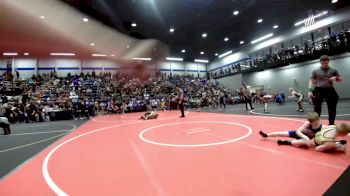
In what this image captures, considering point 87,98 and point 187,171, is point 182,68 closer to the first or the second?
point 87,98

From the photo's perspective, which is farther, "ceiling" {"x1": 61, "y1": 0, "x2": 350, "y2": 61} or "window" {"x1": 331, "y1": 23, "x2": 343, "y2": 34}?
"window" {"x1": 331, "y1": 23, "x2": 343, "y2": 34}

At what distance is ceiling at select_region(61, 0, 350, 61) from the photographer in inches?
461

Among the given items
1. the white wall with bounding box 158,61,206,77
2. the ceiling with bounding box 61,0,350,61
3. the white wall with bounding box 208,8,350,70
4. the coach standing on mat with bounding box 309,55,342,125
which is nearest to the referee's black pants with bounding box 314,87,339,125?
the coach standing on mat with bounding box 309,55,342,125

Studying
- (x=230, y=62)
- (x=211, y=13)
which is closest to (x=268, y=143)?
(x=211, y=13)

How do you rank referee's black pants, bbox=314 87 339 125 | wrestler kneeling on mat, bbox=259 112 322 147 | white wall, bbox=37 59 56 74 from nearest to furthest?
wrestler kneeling on mat, bbox=259 112 322 147, referee's black pants, bbox=314 87 339 125, white wall, bbox=37 59 56 74

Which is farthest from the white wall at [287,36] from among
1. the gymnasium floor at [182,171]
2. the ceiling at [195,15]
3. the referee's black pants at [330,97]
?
the gymnasium floor at [182,171]

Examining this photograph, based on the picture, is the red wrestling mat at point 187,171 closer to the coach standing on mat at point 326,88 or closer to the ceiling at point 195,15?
the coach standing on mat at point 326,88

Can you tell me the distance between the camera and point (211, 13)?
1383 cm

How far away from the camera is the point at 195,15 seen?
45.9ft

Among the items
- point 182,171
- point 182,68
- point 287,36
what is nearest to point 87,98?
point 182,171

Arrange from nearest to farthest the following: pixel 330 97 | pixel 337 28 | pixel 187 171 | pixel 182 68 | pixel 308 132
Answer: pixel 187 171 < pixel 308 132 < pixel 330 97 < pixel 337 28 < pixel 182 68

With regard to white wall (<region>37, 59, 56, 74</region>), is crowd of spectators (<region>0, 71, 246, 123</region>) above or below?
below

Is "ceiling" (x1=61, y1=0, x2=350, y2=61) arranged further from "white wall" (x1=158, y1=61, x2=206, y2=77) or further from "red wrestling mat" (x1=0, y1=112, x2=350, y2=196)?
"white wall" (x1=158, y1=61, x2=206, y2=77)

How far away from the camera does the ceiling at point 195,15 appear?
11.7 m
